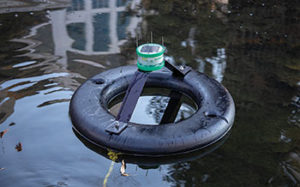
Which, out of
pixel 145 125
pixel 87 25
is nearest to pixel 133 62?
pixel 87 25

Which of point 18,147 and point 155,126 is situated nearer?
point 155,126

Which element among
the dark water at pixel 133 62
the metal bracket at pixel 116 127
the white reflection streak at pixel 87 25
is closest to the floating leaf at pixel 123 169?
the dark water at pixel 133 62

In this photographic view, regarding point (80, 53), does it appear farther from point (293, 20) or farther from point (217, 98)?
point (293, 20)

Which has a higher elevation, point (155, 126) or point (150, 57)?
point (150, 57)

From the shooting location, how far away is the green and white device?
308cm

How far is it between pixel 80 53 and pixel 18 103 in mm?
1401

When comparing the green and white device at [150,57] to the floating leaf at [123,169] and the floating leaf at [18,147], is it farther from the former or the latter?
the floating leaf at [18,147]

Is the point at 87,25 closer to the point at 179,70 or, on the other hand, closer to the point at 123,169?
the point at 179,70

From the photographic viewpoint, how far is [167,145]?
9.37 feet

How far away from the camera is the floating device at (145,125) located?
9.45ft

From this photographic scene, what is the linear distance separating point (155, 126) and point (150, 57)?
63 centimetres

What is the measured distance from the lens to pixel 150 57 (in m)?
3.08

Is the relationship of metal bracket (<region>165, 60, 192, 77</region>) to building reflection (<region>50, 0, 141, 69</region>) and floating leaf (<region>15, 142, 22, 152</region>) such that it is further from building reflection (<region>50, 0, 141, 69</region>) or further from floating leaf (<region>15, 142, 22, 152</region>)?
floating leaf (<region>15, 142, 22, 152</region>)

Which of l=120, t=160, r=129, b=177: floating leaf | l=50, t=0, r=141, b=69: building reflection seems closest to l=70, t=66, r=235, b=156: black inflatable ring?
l=120, t=160, r=129, b=177: floating leaf
